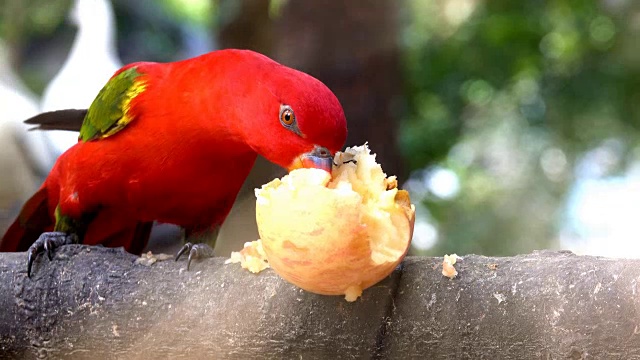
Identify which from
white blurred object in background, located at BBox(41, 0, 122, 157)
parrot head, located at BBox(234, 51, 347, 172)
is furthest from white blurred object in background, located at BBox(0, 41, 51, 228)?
parrot head, located at BBox(234, 51, 347, 172)

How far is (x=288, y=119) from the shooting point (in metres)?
1.32

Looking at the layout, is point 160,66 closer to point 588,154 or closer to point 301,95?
point 301,95

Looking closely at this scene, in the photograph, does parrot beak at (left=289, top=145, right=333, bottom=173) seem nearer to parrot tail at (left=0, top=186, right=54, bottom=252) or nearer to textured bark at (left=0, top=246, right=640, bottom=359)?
textured bark at (left=0, top=246, right=640, bottom=359)

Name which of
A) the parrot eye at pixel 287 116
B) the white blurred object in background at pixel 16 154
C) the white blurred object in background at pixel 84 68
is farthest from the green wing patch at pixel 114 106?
the white blurred object in background at pixel 16 154

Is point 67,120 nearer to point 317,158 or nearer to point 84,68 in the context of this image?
point 317,158

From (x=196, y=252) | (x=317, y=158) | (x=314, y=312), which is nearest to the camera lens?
(x=314, y=312)

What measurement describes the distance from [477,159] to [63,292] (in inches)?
174

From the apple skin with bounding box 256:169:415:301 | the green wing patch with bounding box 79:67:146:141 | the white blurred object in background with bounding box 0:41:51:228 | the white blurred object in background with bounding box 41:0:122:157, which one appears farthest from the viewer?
the white blurred object in background with bounding box 0:41:51:228

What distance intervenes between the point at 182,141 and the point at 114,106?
250mm

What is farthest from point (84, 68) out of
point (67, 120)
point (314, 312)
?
point (314, 312)

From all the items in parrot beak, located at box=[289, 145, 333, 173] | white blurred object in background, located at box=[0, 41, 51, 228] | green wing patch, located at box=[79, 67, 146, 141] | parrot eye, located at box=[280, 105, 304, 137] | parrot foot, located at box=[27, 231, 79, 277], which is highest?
parrot eye, located at box=[280, 105, 304, 137]

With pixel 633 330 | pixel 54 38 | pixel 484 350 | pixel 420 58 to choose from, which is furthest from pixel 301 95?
pixel 54 38

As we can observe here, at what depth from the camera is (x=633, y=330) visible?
3.27 feet

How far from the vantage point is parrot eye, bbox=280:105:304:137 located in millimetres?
1308
